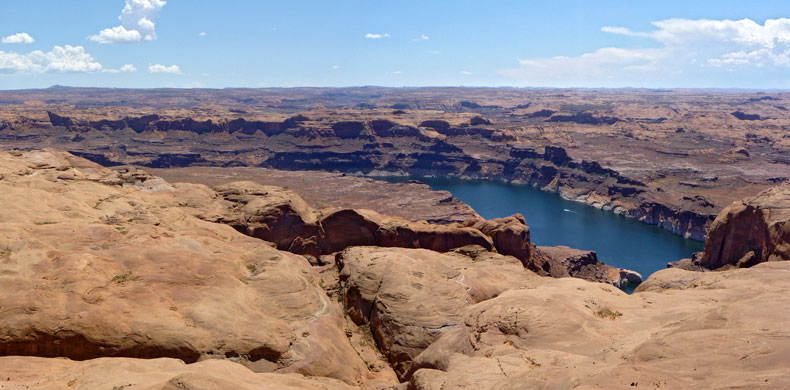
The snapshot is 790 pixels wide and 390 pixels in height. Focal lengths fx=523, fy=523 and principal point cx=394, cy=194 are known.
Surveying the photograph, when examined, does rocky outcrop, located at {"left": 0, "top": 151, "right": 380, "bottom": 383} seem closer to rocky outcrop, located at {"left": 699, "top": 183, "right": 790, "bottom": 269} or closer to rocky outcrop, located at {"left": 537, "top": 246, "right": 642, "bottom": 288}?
rocky outcrop, located at {"left": 699, "top": 183, "right": 790, "bottom": 269}

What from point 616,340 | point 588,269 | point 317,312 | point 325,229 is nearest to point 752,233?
point 588,269

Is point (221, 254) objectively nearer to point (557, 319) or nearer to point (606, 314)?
point (557, 319)

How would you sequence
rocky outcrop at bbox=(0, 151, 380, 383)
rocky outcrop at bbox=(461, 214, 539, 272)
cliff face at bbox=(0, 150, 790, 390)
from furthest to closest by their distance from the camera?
rocky outcrop at bbox=(461, 214, 539, 272)
rocky outcrop at bbox=(0, 151, 380, 383)
cliff face at bbox=(0, 150, 790, 390)

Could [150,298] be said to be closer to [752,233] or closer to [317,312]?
[317,312]

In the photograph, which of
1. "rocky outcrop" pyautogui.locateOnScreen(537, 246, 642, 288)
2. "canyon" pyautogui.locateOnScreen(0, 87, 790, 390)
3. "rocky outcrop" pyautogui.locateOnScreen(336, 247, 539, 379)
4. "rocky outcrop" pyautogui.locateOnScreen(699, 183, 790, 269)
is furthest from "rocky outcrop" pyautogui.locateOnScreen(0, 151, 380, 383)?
"rocky outcrop" pyautogui.locateOnScreen(537, 246, 642, 288)

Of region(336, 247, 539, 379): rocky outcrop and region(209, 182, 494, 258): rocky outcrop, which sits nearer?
region(336, 247, 539, 379): rocky outcrop

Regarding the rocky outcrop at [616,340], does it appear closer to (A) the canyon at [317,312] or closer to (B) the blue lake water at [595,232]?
(A) the canyon at [317,312]

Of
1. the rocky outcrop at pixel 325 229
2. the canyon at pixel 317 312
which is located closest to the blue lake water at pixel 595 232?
the canyon at pixel 317 312
